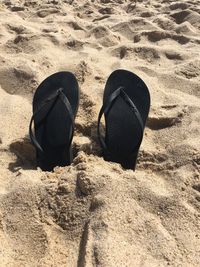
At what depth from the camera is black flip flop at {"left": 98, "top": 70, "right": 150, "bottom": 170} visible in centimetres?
162

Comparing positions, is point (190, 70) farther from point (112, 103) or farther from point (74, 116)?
point (74, 116)

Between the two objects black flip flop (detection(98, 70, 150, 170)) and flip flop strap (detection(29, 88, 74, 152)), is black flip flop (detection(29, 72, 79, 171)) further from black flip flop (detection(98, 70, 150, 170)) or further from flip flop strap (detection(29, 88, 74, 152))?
black flip flop (detection(98, 70, 150, 170))

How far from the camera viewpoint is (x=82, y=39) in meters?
2.80

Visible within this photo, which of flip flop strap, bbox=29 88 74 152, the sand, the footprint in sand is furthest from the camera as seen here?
the footprint in sand

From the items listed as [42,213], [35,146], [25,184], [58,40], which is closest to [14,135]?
[35,146]

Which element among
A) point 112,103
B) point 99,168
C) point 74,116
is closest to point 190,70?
point 112,103

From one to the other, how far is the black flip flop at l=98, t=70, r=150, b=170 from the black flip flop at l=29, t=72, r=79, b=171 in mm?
142

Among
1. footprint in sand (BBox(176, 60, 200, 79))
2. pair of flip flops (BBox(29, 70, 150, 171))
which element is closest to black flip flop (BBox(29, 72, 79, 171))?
pair of flip flops (BBox(29, 70, 150, 171))

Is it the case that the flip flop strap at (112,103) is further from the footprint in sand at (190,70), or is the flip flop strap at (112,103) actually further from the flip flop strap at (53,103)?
the footprint in sand at (190,70)

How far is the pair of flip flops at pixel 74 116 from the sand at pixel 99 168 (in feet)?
0.19

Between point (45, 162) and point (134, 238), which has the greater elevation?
point (134, 238)

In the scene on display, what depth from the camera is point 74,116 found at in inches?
67.6

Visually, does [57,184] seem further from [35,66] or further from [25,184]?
[35,66]

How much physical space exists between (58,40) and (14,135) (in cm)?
112
